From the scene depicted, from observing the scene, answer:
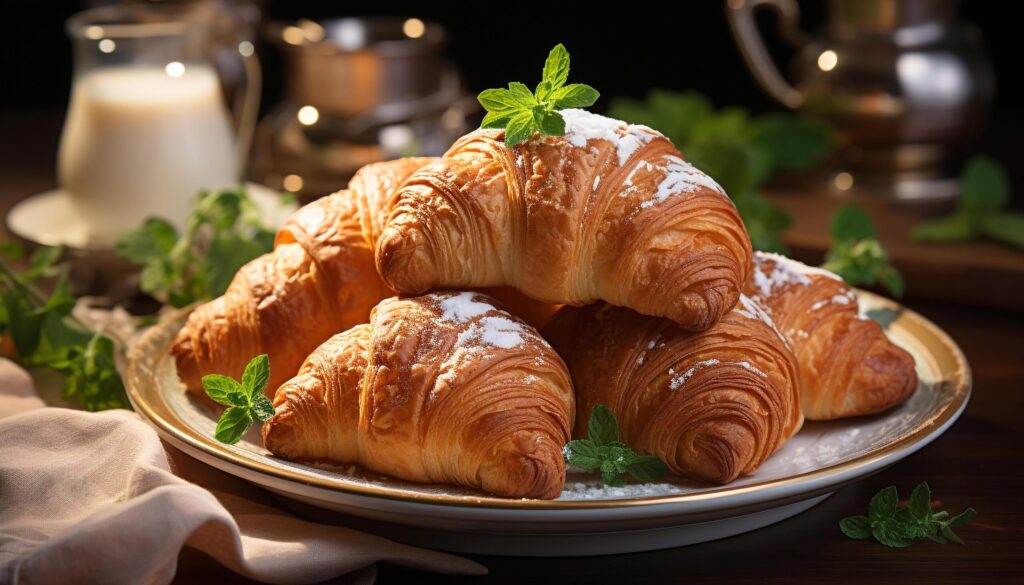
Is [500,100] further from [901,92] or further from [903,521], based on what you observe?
[901,92]

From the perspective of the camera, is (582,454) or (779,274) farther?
(779,274)

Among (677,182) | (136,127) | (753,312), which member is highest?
(677,182)

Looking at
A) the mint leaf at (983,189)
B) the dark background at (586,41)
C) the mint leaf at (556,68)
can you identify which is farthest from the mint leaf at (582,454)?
the dark background at (586,41)

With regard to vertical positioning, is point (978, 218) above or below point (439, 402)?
below

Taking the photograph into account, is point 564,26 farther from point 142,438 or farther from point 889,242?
point 142,438

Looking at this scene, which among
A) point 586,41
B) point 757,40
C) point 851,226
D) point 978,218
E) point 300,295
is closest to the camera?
point 300,295

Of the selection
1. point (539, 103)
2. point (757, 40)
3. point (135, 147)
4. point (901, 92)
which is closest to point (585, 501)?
point (539, 103)

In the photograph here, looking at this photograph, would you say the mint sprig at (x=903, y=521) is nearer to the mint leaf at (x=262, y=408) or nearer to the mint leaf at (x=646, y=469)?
the mint leaf at (x=646, y=469)

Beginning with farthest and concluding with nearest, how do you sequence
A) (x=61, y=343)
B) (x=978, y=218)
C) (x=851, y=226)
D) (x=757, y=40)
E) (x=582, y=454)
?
(x=757, y=40) → (x=978, y=218) → (x=851, y=226) → (x=61, y=343) → (x=582, y=454)

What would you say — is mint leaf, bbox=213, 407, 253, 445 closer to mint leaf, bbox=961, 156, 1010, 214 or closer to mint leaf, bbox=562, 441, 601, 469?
mint leaf, bbox=562, 441, 601, 469
